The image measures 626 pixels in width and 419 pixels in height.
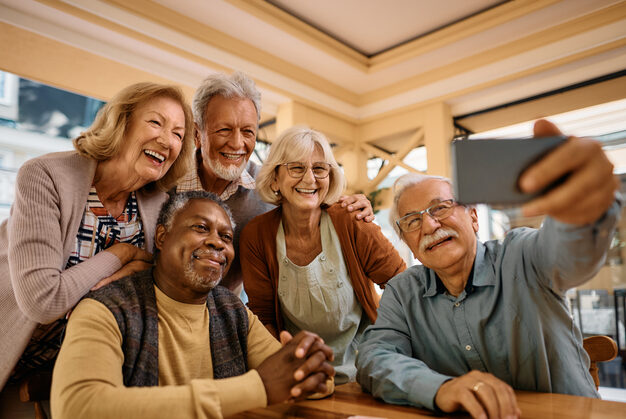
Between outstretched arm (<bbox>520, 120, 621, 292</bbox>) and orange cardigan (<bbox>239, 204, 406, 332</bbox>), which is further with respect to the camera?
orange cardigan (<bbox>239, 204, 406, 332</bbox>)

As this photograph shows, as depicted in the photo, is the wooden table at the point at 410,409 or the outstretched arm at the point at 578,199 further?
the wooden table at the point at 410,409

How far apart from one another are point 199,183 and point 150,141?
68 centimetres

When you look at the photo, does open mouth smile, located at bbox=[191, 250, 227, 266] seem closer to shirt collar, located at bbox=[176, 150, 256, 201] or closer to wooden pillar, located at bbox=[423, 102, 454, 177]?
shirt collar, located at bbox=[176, 150, 256, 201]

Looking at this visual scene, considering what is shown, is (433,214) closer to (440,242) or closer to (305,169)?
(440,242)

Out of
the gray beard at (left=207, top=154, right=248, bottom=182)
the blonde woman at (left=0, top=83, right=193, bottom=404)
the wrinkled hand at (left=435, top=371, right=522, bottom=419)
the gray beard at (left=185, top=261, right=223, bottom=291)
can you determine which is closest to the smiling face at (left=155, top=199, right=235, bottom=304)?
the gray beard at (left=185, top=261, right=223, bottom=291)

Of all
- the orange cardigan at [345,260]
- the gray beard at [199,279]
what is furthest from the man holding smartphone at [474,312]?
the gray beard at [199,279]

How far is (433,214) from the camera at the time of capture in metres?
1.57

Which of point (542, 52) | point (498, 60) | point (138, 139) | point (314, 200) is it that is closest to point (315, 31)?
point (498, 60)

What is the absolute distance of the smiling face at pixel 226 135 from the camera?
2.30 metres

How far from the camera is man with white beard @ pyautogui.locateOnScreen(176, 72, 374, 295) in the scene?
2301 millimetres

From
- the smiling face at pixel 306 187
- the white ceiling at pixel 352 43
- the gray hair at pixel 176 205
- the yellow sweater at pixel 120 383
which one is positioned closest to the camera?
the yellow sweater at pixel 120 383

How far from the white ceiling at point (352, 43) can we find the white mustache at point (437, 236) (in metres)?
3.24

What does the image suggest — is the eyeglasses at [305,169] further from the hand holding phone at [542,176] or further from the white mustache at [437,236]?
the hand holding phone at [542,176]

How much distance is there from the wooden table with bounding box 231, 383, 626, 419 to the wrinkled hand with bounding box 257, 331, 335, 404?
6 centimetres
